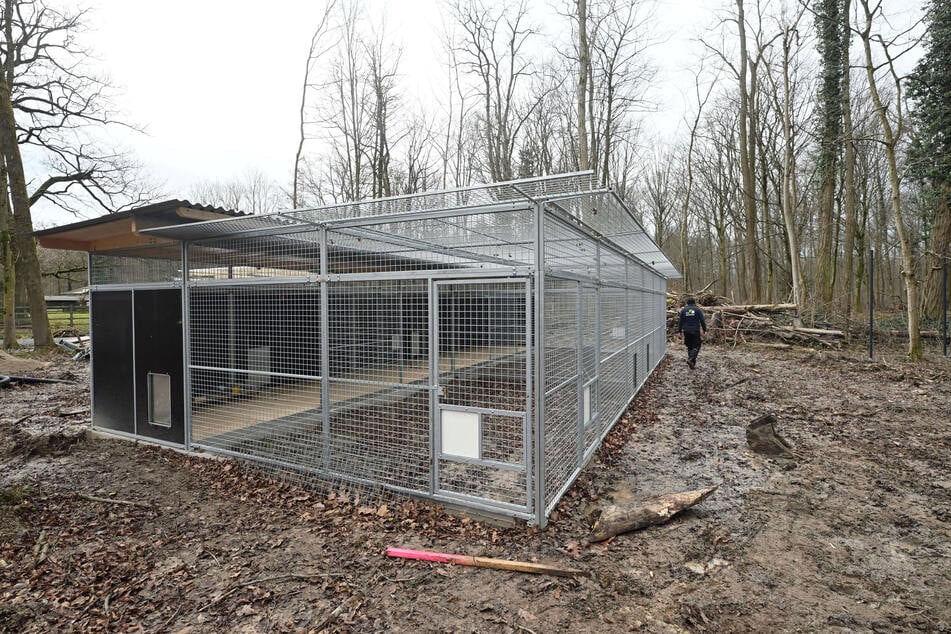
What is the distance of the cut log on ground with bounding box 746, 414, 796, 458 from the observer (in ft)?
19.4

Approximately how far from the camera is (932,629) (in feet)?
9.15

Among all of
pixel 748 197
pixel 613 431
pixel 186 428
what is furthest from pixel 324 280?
pixel 748 197

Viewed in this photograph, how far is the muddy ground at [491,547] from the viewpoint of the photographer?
3078mm

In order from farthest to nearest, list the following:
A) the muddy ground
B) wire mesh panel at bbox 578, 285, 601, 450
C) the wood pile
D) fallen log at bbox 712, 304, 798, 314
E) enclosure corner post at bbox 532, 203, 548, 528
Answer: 1. fallen log at bbox 712, 304, 798, 314
2. the wood pile
3. wire mesh panel at bbox 578, 285, 601, 450
4. enclosure corner post at bbox 532, 203, 548, 528
5. the muddy ground

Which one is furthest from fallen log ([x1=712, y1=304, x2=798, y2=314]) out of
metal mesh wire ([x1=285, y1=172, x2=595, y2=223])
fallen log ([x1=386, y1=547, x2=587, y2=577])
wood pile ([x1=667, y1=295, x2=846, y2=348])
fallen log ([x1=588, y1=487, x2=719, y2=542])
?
fallen log ([x1=386, y1=547, x2=587, y2=577])

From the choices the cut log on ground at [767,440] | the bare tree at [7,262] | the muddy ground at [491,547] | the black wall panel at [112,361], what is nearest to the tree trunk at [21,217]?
the bare tree at [7,262]

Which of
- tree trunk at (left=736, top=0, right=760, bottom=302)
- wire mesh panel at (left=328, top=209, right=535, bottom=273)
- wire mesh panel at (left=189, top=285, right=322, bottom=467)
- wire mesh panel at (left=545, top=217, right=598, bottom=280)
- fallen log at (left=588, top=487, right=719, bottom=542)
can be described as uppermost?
tree trunk at (left=736, top=0, right=760, bottom=302)

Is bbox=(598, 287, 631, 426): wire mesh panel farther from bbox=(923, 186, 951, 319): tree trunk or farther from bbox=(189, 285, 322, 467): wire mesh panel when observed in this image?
bbox=(923, 186, 951, 319): tree trunk

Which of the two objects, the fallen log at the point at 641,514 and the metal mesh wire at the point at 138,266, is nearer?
the fallen log at the point at 641,514

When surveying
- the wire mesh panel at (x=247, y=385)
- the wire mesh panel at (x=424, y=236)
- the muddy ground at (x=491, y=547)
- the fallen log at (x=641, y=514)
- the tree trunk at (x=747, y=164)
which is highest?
the tree trunk at (x=747, y=164)

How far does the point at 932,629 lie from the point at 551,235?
361 centimetres

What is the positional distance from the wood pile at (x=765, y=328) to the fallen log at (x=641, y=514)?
14348 millimetres

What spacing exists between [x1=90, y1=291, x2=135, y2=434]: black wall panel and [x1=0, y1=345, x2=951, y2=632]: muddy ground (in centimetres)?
49

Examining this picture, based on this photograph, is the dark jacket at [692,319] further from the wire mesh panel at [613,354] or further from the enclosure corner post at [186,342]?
the enclosure corner post at [186,342]
